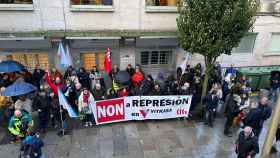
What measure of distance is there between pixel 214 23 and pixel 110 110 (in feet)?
16.1

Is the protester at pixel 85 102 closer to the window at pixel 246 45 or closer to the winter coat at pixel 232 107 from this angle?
the winter coat at pixel 232 107

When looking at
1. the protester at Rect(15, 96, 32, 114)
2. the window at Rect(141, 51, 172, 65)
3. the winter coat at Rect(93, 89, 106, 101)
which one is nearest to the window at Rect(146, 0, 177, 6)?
the window at Rect(141, 51, 172, 65)

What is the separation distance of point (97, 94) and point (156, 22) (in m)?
4.76

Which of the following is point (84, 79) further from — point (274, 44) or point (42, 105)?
point (274, 44)

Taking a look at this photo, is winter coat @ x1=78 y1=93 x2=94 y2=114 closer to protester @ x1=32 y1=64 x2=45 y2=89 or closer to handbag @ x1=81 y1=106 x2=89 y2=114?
handbag @ x1=81 y1=106 x2=89 y2=114

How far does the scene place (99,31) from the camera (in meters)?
11.3

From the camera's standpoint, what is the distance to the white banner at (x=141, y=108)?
30.7 feet

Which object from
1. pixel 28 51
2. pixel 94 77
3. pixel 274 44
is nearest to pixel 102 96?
pixel 94 77

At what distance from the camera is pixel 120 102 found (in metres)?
9.36

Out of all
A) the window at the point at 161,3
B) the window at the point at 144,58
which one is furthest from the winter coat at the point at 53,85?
the window at the point at 161,3

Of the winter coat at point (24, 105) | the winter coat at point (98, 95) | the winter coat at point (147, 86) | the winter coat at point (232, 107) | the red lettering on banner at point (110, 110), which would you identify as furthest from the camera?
the winter coat at point (147, 86)

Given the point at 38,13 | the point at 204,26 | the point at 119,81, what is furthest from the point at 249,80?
the point at 38,13

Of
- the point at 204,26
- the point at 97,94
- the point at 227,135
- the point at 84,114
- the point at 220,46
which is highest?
the point at 204,26

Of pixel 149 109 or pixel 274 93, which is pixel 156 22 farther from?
pixel 274 93
